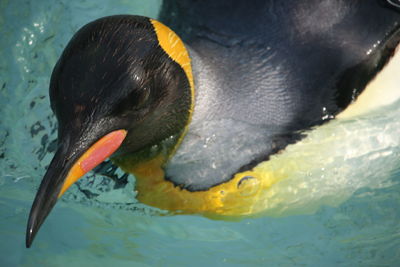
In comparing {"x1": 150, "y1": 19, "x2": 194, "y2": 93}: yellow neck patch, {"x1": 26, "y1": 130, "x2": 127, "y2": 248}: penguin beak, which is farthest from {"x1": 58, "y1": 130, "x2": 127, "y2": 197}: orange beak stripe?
{"x1": 150, "y1": 19, "x2": 194, "y2": 93}: yellow neck patch

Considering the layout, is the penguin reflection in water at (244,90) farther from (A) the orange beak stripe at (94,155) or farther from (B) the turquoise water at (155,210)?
(B) the turquoise water at (155,210)

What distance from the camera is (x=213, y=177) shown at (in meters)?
2.41

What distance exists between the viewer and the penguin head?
1.71 m

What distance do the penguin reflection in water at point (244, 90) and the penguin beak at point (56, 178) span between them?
0.22 m

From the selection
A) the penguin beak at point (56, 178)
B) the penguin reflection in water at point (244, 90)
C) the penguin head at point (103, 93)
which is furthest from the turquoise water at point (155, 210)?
the penguin beak at point (56, 178)

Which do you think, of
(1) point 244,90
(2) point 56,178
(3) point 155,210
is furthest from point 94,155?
(3) point 155,210

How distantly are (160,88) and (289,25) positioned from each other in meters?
0.72

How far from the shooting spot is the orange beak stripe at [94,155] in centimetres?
173

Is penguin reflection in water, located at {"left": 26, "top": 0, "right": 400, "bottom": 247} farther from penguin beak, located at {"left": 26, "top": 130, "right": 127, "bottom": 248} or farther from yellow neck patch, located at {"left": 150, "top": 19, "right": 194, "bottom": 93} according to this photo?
penguin beak, located at {"left": 26, "top": 130, "right": 127, "bottom": 248}

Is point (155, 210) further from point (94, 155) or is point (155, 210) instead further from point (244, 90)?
point (94, 155)

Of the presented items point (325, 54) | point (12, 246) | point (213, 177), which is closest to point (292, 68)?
point (325, 54)

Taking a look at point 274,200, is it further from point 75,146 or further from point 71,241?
point 71,241

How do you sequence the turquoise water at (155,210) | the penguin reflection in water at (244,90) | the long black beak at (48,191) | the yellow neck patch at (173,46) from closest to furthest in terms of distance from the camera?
the long black beak at (48,191)
the yellow neck patch at (173,46)
the penguin reflection in water at (244,90)
the turquoise water at (155,210)

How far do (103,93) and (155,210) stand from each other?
1.13 meters
